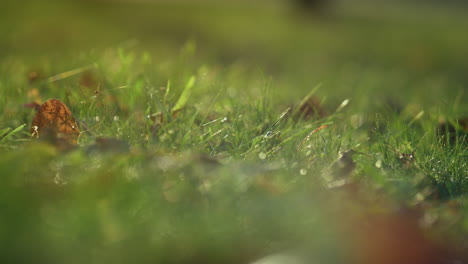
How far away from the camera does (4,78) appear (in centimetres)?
257

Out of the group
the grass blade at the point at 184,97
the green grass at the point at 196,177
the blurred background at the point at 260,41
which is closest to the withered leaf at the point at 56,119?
the green grass at the point at 196,177

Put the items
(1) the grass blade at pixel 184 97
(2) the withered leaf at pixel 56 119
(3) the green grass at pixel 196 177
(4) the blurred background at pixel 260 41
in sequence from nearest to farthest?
1. (3) the green grass at pixel 196 177
2. (2) the withered leaf at pixel 56 119
3. (1) the grass blade at pixel 184 97
4. (4) the blurred background at pixel 260 41

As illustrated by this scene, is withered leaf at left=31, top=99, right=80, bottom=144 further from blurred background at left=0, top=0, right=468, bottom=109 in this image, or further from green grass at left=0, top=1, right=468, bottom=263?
blurred background at left=0, top=0, right=468, bottom=109

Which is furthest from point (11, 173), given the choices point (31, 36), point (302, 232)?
point (31, 36)

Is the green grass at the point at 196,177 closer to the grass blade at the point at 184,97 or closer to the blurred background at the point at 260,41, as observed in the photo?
the grass blade at the point at 184,97

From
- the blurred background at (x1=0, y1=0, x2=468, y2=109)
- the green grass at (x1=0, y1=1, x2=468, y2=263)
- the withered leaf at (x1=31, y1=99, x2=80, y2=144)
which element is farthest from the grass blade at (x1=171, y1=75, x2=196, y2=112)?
the blurred background at (x1=0, y1=0, x2=468, y2=109)

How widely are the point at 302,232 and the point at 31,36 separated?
724 cm

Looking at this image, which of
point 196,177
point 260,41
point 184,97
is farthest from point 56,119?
point 260,41

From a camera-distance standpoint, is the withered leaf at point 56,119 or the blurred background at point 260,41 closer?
the withered leaf at point 56,119

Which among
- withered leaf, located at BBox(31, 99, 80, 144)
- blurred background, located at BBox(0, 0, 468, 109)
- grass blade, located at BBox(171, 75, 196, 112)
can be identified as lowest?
blurred background, located at BBox(0, 0, 468, 109)

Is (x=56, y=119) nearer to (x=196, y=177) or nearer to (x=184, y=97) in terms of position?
(x=184, y=97)

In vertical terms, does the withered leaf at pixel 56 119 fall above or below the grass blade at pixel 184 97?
above

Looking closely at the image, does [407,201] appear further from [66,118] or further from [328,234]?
[66,118]

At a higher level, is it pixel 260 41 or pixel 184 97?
pixel 184 97
